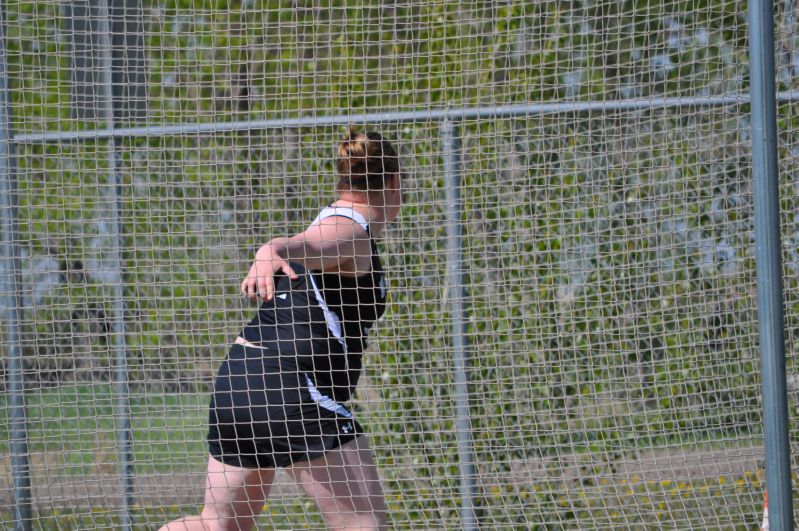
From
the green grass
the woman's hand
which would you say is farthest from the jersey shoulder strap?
the green grass

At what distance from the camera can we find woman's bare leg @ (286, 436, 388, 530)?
281 cm

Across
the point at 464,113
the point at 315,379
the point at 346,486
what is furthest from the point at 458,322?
the point at 346,486

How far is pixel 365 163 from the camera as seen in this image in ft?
9.62

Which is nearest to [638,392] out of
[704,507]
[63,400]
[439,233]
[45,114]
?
[704,507]

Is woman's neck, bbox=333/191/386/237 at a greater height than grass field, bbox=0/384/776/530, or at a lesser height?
greater

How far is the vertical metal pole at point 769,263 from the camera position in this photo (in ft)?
7.55

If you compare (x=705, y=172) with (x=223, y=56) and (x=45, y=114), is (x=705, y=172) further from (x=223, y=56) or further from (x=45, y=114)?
(x=45, y=114)

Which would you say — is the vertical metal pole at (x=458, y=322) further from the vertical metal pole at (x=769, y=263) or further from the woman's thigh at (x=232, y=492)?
the vertical metal pole at (x=769, y=263)

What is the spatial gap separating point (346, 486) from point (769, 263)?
4.52ft

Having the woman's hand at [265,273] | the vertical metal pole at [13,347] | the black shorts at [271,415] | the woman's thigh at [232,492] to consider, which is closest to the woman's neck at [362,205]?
the woman's hand at [265,273]

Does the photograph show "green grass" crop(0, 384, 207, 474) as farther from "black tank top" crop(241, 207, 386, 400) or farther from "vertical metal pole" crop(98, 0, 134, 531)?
"black tank top" crop(241, 207, 386, 400)

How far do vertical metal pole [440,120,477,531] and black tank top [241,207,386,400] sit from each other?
718mm

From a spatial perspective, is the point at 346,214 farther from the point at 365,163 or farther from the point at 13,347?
the point at 13,347

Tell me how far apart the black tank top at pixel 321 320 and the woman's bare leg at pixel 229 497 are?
37 cm
